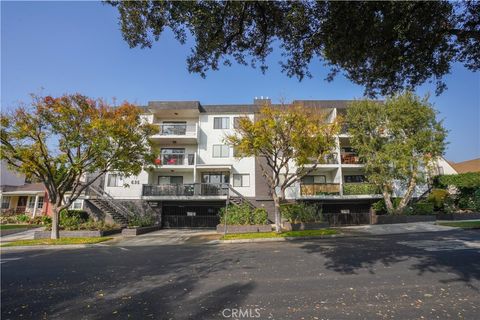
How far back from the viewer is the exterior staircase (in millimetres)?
23312

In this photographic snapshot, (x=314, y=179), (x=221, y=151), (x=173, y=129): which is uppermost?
(x=173, y=129)

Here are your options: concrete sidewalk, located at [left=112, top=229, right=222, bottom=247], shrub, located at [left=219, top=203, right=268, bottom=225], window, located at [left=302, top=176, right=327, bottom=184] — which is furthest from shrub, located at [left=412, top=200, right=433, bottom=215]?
concrete sidewalk, located at [left=112, top=229, right=222, bottom=247]

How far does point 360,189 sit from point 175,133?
60.8 feet

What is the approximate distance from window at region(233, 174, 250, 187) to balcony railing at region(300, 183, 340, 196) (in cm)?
535

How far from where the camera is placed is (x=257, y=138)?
54.1ft

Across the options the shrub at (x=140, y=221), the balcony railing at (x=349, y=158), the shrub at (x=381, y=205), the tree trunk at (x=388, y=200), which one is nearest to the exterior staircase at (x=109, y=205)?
the shrub at (x=140, y=221)

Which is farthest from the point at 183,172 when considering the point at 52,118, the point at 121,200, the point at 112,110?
the point at 52,118

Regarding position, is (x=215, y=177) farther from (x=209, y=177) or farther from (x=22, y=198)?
(x=22, y=198)

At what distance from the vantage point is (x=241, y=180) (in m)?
25.9

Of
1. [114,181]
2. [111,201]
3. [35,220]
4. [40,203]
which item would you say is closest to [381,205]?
[111,201]

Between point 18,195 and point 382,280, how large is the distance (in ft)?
144

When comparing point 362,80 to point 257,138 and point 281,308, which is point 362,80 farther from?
point 257,138

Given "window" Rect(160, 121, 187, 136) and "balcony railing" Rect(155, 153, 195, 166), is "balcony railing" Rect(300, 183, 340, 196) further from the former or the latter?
"window" Rect(160, 121, 187, 136)
